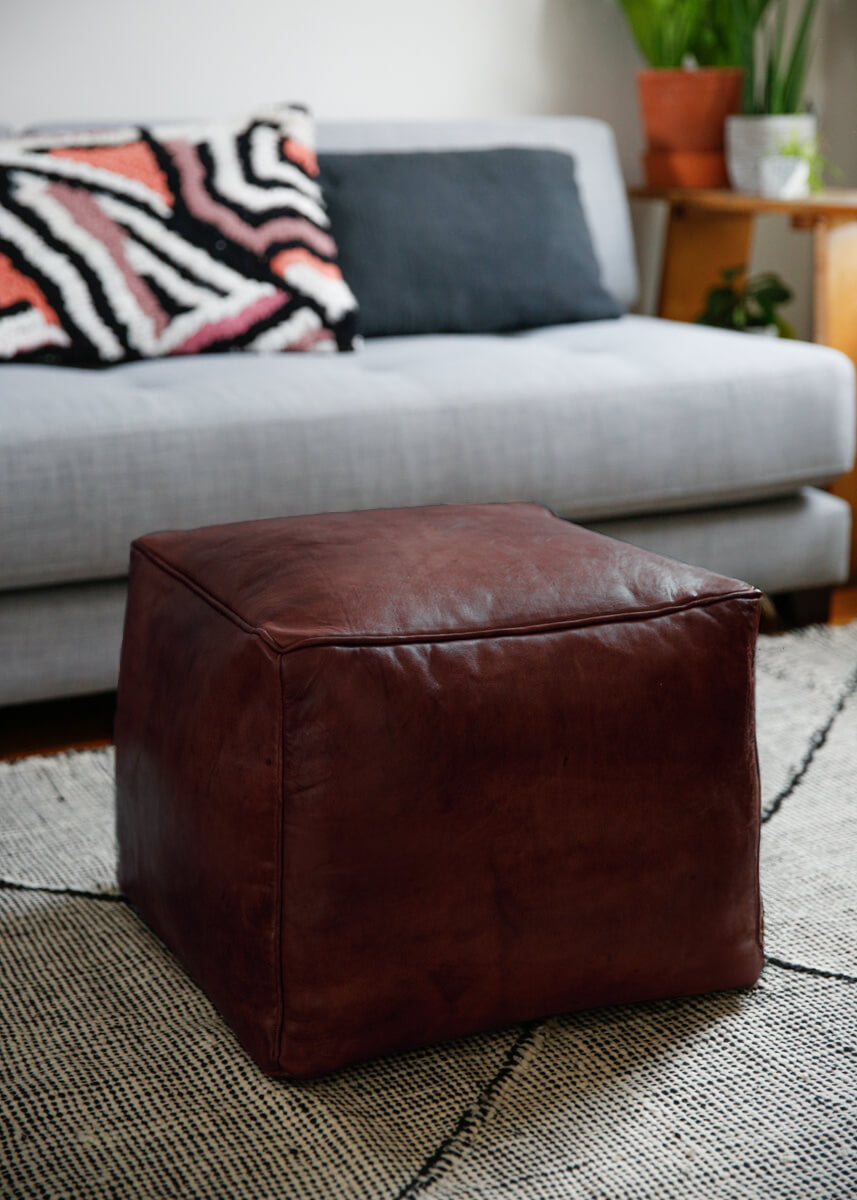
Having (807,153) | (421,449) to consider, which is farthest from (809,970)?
(807,153)

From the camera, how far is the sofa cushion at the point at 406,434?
169 cm

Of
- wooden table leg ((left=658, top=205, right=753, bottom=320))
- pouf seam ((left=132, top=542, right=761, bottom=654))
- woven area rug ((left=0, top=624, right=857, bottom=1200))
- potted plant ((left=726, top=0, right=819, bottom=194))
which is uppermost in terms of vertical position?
potted plant ((left=726, top=0, right=819, bottom=194))

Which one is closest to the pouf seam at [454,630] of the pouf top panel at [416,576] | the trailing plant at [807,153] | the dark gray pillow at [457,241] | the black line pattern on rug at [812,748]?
the pouf top panel at [416,576]

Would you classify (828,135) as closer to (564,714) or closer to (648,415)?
(648,415)

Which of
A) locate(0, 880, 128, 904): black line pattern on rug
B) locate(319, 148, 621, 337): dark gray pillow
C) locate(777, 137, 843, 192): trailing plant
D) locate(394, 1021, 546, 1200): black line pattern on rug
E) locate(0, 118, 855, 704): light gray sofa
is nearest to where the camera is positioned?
locate(394, 1021, 546, 1200): black line pattern on rug

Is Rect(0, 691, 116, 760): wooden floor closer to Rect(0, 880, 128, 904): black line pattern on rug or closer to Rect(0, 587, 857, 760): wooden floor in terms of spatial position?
Rect(0, 587, 857, 760): wooden floor

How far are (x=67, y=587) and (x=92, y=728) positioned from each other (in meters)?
0.26

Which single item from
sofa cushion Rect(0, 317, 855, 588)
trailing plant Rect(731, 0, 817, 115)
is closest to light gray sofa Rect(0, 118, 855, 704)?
sofa cushion Rect(0, 317, 855, 588)

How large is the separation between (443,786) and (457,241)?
157 centimetres

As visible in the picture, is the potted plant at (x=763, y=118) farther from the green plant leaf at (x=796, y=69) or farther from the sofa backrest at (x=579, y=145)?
the sofa backrest at (x=579, y=145)

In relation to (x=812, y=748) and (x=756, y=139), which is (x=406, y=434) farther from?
(x=756, y=139)

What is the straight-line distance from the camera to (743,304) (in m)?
2.80

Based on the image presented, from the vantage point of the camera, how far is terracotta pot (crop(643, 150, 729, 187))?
9.57 feet

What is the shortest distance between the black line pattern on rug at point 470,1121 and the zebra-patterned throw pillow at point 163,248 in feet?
4.30
